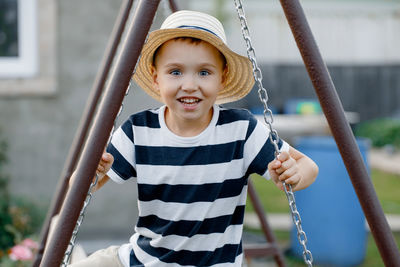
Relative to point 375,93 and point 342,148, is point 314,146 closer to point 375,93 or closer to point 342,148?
point 342,148

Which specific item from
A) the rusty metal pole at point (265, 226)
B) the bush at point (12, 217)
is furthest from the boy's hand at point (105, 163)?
the bush at point (12, 217)

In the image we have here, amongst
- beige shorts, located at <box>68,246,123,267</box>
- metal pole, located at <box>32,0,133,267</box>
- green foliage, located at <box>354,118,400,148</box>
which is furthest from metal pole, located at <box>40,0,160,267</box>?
green foliage, located at <box>354,118,400,148</box>

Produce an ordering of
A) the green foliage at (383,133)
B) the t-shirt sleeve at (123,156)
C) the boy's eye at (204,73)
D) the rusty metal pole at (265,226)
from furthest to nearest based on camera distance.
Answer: the green foliage at (383,133)
the rusty metal pole at (265,226)
the t-shirt sleeve at (123,156)
the boy's eye at (204,73)

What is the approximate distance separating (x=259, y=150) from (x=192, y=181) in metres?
0.26

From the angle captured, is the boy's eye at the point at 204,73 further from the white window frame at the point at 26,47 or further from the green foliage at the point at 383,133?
the green foliage at the point at 383,133

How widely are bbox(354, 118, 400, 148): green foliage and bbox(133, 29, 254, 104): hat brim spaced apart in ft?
30.4

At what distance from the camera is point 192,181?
194 centimetres

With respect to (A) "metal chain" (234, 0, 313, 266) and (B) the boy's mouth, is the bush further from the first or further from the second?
(A) "metal chain" (234, 0, 313, 266)

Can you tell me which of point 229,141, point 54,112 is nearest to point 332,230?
point 54,112

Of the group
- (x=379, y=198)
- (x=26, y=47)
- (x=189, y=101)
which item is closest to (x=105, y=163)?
(x=189, y=101)

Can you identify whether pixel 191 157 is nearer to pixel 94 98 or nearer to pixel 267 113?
pixel 267 113

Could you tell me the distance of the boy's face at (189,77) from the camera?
188cm

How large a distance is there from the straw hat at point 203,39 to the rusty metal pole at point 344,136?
299mm

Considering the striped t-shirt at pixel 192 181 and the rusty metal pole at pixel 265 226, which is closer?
the striped t-shirt at pixel 192 181
